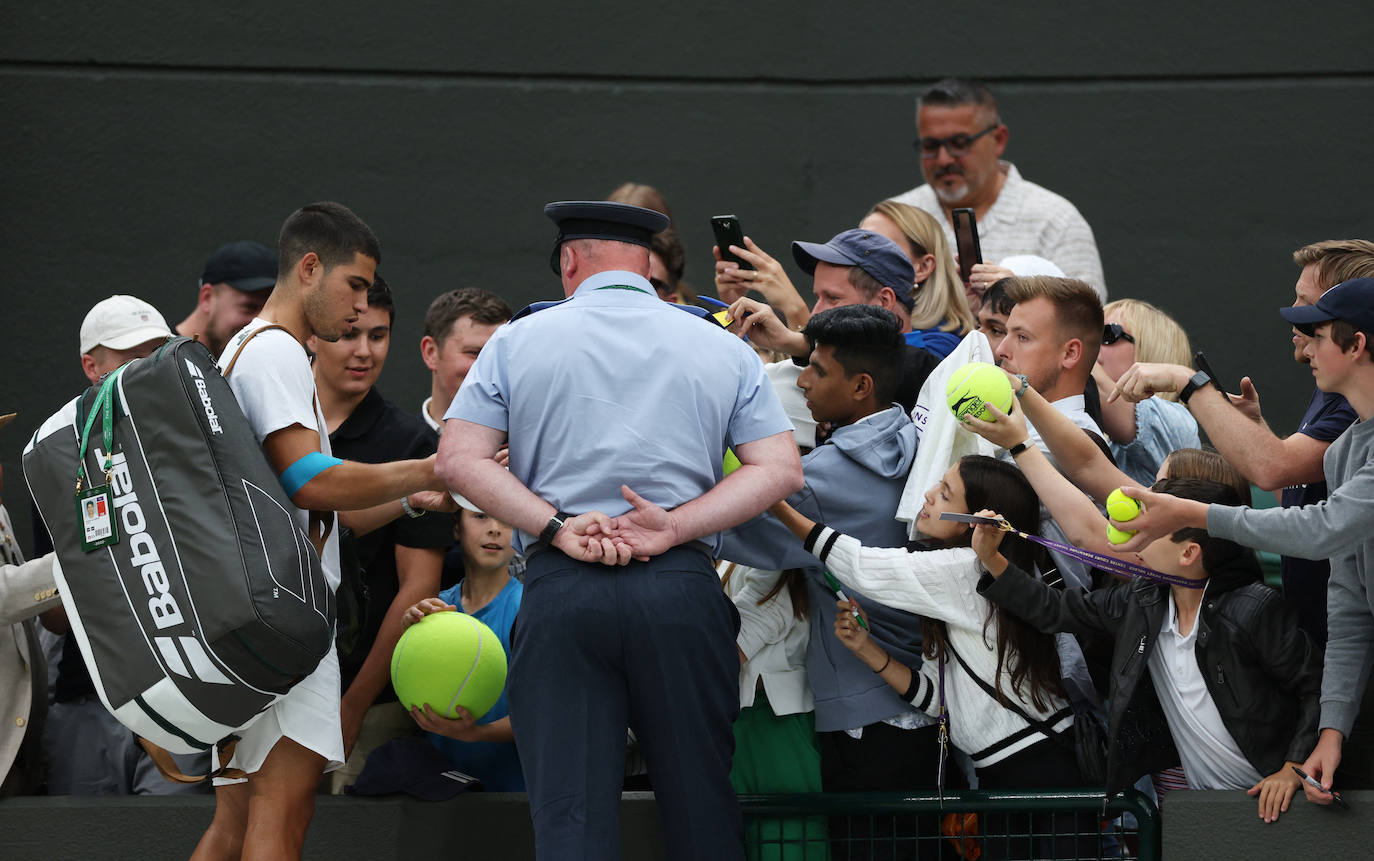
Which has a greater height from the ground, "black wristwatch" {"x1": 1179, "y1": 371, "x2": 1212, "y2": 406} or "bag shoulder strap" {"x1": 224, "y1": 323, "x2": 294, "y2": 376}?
"bag shoulder strap" {"x1": 224, "y1": 323, "x2": 294, "y2": 376}

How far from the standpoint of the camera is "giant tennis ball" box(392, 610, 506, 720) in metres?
4.20

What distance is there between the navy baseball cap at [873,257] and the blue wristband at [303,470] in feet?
6.05

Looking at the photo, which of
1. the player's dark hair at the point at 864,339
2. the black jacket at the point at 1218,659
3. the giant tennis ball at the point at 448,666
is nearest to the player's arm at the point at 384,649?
the giant tennis ball at the point at 448,666

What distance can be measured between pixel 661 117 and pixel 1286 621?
4411 mm

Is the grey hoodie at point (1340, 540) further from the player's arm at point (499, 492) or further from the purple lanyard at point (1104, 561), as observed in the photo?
the player's arm at point (499, 492)

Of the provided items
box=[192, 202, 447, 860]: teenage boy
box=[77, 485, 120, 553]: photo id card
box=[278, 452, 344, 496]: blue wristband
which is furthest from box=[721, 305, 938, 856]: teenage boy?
box=[77, 485, 120, 553]: photo id card

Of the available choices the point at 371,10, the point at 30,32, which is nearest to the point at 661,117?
the point at 371,10

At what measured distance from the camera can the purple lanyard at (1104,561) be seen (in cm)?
415

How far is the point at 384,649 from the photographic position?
4641 millimetres

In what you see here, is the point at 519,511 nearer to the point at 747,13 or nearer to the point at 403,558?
the point at 403,558

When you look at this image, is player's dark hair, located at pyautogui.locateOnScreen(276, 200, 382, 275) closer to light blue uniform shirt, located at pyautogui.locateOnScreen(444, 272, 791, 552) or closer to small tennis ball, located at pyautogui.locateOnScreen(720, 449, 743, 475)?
light blue uniform shirt, located at pyautogui.locateOnScreen(444, 272, 791, 552)

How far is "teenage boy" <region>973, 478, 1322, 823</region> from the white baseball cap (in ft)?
9.45

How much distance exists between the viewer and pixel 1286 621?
4070 millimetres

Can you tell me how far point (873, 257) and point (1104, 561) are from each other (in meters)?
1.40
